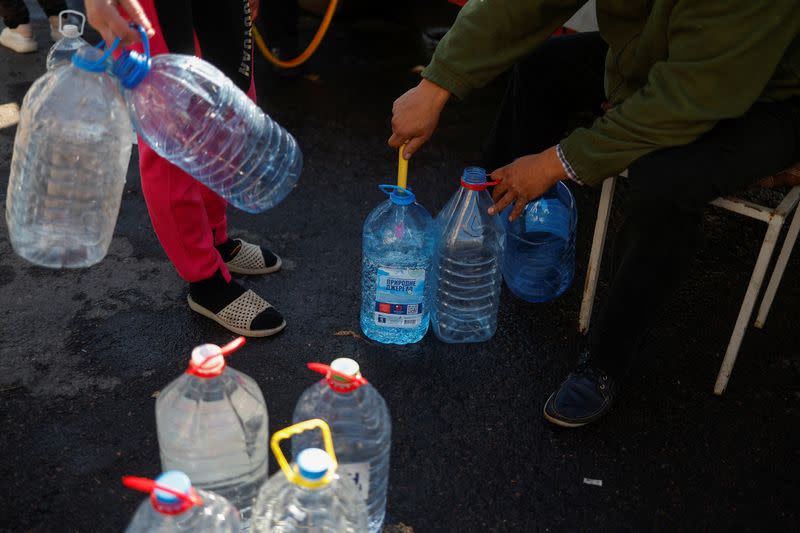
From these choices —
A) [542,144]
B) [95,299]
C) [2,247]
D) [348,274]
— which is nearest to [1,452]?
[95,299]

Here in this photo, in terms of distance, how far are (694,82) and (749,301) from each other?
754 millimetres

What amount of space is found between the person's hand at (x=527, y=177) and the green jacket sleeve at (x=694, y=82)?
0.19 ft

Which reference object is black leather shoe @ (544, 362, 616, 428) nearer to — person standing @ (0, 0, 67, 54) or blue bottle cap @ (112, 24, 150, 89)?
blue bottle cap @ (112, 24, 150, 89)

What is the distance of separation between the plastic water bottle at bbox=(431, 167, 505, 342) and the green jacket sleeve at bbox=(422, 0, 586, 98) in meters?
0.38

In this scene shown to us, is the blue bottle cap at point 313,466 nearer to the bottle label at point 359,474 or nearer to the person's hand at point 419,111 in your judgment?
the bottle label at point 359,474

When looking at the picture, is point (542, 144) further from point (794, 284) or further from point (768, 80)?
point (794, 284)

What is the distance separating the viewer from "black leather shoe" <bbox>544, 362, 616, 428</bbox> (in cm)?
244

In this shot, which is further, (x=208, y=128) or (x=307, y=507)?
(x=208, y=128)

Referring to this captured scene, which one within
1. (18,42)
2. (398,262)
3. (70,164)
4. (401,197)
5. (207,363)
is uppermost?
(70,164)

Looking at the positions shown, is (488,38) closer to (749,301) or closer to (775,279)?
(749,301)

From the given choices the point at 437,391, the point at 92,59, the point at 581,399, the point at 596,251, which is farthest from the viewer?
the point at 596,251

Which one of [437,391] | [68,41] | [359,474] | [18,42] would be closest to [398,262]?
[437,391]

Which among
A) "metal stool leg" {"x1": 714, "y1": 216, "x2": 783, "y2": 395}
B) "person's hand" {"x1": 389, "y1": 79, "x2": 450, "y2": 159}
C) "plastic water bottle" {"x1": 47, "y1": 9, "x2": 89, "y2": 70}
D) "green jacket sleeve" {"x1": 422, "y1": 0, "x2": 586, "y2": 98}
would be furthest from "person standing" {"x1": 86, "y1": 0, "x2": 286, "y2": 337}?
"metal stool leg" {"x1": 714, "y1": 216, "x2": 783, "y2": 395}

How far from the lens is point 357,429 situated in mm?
1997
